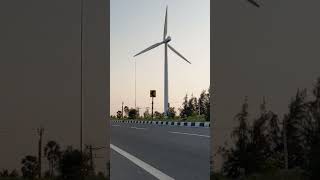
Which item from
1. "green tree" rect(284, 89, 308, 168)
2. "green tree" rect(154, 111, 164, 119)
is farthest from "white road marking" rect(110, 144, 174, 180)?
"green tree" rect(284, 89, 308, 168)

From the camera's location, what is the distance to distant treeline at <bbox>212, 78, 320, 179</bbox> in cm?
621

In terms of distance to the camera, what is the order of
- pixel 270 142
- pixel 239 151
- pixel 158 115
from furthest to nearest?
1. pixel 158 115
2. pixel 270 142
3. pixel 239 151

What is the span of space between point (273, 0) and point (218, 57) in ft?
2.89

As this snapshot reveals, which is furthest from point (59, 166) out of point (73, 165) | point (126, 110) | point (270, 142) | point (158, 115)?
point (270, 142)

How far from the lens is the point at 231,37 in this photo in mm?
6223

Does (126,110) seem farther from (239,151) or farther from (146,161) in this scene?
(239,151)

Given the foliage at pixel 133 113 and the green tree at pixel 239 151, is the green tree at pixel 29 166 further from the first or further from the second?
the green tree at pixel 239 151

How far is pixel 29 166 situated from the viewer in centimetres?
525

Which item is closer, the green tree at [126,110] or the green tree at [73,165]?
the green tree at [73,165]

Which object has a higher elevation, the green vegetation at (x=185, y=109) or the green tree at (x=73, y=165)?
the green vegetation at (x=185, y=109)

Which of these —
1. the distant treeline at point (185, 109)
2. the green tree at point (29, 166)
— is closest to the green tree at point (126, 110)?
the distant treeline at point (185, 109)

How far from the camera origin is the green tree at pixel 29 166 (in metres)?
5.23

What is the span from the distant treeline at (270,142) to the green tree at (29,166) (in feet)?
6.27

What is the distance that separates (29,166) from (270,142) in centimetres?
261
